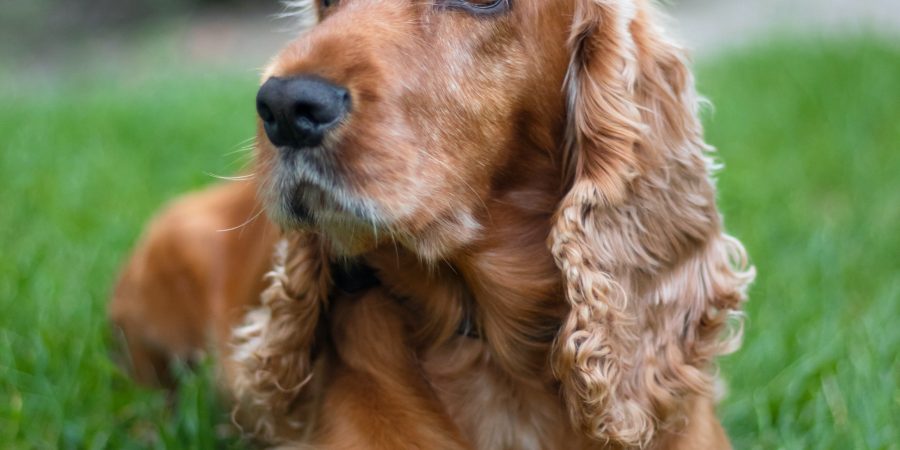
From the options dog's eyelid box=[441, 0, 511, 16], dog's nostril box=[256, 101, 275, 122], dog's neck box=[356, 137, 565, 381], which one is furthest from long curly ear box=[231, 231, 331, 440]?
dog's eyelid box=[441, 0, 511, 16]

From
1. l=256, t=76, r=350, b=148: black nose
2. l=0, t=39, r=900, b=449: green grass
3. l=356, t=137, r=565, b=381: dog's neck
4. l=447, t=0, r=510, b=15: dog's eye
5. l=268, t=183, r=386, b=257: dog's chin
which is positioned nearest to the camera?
l=256, t=76, r=350, b=148: black nose

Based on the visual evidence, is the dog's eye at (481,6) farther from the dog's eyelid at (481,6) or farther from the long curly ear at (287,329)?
the long curly ear at (287,329)

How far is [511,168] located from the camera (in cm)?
263

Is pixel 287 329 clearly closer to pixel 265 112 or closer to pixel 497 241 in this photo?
pixel 497 241

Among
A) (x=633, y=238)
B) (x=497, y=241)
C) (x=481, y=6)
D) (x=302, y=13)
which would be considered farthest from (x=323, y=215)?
(x=302, y=13)

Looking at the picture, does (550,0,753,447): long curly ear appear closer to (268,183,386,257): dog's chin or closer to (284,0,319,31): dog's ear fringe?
(268,183,386,257): dog's chin

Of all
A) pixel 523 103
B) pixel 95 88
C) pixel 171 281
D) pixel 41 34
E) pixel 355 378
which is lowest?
pixel 41 34

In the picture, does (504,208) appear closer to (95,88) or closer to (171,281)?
(171,281)

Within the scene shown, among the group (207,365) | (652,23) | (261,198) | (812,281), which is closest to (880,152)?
(812,281)

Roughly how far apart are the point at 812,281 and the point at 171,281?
260 cm

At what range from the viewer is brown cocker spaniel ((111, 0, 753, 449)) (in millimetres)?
2355

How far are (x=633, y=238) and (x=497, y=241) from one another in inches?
13.2

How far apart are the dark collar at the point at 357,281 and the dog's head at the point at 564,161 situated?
0.28 metres

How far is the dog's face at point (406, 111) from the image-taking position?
7.29ft
